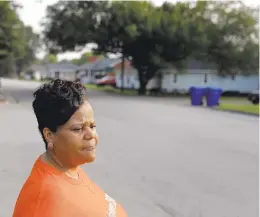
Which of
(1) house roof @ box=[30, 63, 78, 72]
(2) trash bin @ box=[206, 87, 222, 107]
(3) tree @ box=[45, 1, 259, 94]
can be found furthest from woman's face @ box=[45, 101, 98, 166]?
(1) house roof @ box=[30, 63, 78, 72]

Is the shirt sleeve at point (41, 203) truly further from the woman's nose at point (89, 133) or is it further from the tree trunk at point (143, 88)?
the tree trunk at point (143, 88)

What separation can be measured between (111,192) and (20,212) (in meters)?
4.06

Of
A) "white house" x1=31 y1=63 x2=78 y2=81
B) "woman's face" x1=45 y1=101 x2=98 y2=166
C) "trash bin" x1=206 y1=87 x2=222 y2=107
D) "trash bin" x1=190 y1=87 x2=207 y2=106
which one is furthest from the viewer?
"white house" x1=31 y1=63 x2=78 y2=81

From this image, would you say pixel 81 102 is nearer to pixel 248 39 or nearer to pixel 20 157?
pixel 20 157

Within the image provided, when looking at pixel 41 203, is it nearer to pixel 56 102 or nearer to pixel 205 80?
pixel 56 102

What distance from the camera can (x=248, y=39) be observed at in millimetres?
39594

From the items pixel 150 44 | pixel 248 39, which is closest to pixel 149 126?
pixel 150 44

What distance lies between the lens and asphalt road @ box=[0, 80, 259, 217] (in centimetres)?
509

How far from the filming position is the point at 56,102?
1.54 metres

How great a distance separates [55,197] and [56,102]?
37 cm

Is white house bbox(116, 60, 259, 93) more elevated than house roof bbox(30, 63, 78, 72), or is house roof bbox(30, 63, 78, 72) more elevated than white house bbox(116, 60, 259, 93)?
house roof bbox(30, 63, 78, 72)

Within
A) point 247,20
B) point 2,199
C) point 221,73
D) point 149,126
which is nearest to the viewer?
point 2,199

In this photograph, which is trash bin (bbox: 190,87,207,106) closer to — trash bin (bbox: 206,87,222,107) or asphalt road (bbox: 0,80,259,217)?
trash bin (bbox: 206,87,222,107)

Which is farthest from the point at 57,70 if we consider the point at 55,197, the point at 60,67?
the point at 55,197
